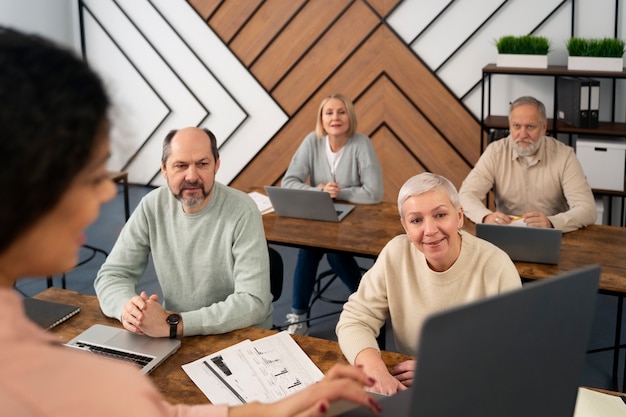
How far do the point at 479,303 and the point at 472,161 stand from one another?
184 inches

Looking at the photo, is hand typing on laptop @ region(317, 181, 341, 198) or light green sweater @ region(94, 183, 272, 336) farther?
hand typing on laptop @ region(317, 181, 341, 198)

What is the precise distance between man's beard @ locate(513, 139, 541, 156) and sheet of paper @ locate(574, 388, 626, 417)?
1.99 metres

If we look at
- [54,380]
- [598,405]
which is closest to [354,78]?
[598,405]

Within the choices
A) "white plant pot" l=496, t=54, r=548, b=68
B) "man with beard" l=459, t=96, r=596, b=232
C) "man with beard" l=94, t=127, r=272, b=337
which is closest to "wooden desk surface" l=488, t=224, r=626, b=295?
"man with beard" l=459, t=96, r=596, b=232

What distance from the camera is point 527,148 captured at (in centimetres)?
Answer: 348

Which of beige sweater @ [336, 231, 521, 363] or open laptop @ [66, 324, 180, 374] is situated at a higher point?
beige sweater @ [336, 231, 521, 363]

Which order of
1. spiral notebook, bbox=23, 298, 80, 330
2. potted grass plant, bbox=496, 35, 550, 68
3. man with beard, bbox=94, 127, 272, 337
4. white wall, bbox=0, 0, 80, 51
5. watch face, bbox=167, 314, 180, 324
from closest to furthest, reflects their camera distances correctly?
Result: watch face, bbox=167, 314, 180, 324
spiral notebook, bbox=23, 298, 80, 330
man with beard, bbox=94, 127, 272, 337
potted grass plant, bbox=496, 35, 550, 68
white wall, bbox=0, 0, 80, 51

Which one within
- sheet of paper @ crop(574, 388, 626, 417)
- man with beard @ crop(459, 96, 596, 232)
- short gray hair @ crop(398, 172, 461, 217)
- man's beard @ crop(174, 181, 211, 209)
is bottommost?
sheet of paper @ crop(574, 388, 626, 417)

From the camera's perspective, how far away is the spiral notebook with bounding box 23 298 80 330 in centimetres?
215

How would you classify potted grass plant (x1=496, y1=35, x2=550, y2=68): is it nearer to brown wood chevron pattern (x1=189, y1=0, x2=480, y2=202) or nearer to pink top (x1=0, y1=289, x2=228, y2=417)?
brown wood chevron pattern (x1=189, y1=0, x2=480, y2=202)

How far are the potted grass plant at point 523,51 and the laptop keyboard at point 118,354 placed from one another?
12.0 feet

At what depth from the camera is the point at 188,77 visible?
6.07m

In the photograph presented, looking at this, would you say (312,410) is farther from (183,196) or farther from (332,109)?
(332,109)

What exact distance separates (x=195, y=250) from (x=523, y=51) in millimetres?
3164
